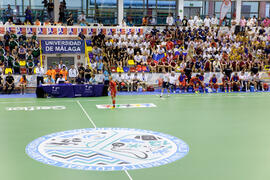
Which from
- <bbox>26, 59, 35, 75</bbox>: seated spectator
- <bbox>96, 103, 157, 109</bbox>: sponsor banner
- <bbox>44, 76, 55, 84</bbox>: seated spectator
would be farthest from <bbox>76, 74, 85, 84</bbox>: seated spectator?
<bbox>96, 103, 157, 109</bbox>: sponsor banner

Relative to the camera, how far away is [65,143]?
35.4 ft

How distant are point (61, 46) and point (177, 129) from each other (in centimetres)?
1673

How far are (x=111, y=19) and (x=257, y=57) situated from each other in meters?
14.9

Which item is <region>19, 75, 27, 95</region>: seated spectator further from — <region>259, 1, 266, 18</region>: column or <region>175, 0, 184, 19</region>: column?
<region>259, 1, 266, 18</region>: column

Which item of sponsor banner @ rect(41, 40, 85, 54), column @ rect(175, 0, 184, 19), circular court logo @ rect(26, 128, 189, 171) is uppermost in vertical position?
column @ rect(175, 0, 184, 19)

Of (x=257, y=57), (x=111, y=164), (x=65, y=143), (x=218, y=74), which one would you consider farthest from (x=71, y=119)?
(x=257, y=57)

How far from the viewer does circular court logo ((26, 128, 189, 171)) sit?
9.03m

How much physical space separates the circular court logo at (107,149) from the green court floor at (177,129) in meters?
0.35

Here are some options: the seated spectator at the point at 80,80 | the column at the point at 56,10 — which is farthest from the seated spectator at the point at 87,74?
the column at the point at 56,10

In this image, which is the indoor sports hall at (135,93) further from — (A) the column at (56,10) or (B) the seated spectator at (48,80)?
(B) the seated spectator at (48,80)

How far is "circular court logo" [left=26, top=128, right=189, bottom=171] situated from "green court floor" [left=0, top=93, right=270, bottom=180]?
35cm

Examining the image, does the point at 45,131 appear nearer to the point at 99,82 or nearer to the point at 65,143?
the point at 65,143

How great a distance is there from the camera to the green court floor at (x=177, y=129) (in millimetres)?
8359

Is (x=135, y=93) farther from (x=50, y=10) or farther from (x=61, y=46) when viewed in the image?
(x=50, y=10)
